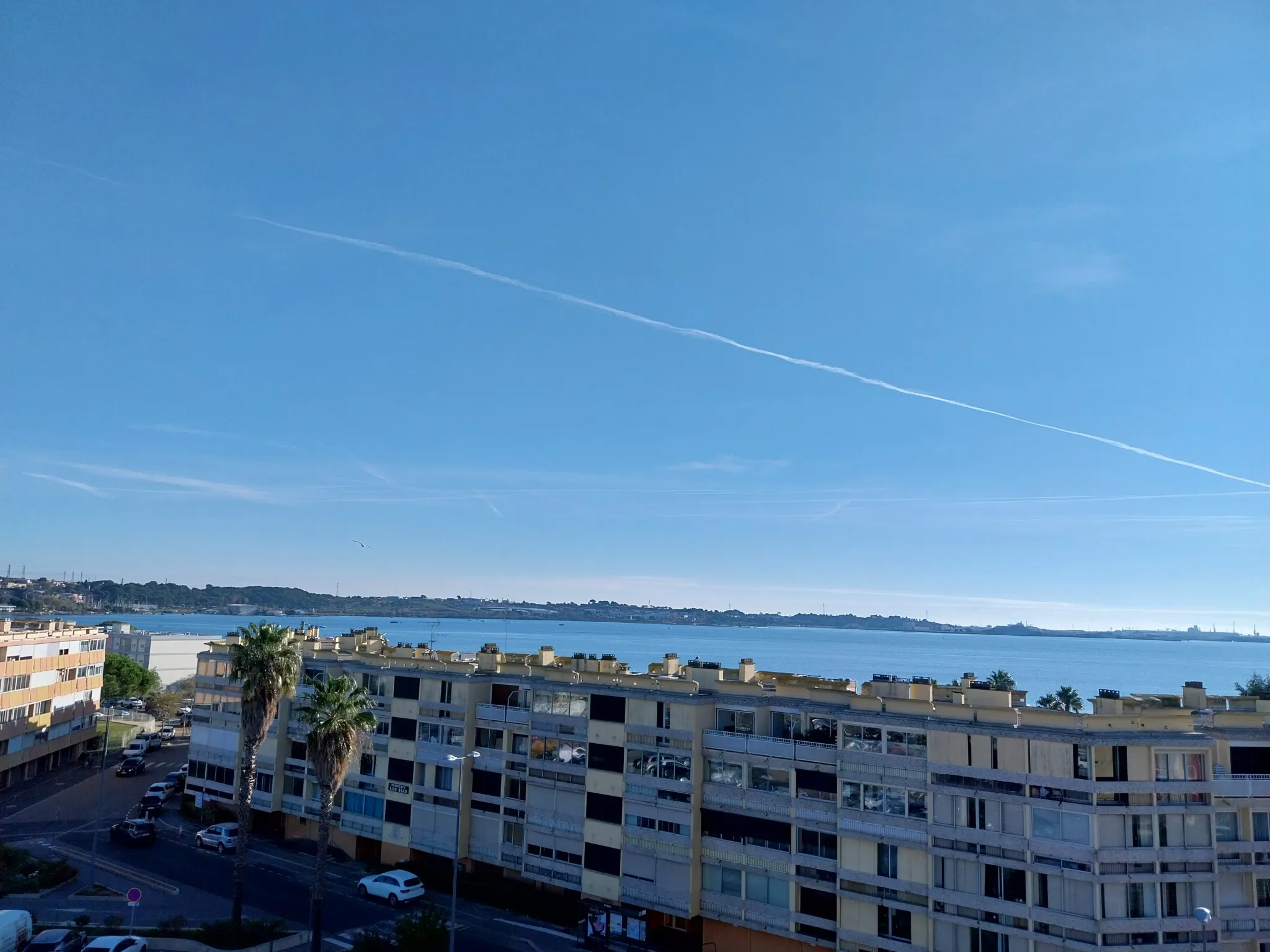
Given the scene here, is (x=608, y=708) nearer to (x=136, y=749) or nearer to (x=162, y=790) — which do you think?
(x=162, y=790)

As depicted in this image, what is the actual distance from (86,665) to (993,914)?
3594 inches

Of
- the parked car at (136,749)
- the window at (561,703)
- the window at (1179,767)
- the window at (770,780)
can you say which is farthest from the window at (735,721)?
the parked car at (136,749)

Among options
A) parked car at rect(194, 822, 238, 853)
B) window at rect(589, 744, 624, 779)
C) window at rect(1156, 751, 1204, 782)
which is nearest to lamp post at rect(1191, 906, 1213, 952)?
window at rect(1156, 751, 1204, 782)

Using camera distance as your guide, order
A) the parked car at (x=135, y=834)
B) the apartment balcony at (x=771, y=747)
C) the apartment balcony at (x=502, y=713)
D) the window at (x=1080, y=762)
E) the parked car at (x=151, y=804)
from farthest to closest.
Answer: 1. the parked car at (x=151, y=804)
2. the parked car at (x=135, y=834)
3. the apartment balcony at (x=502, y=713)
4. the apartment balcony at (x=771, y=747)
5. the window at (x=1080, y=762)

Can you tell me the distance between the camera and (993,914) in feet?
122

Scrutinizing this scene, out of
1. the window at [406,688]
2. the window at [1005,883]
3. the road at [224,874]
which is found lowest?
the road at [224,874]

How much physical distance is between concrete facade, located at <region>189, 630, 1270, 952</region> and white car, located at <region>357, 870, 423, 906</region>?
2.40m

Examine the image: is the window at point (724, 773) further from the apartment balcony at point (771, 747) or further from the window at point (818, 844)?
the window at point (818, 844)

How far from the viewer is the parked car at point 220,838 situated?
6221cm

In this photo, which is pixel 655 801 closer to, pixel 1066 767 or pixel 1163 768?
pixel 1066 767

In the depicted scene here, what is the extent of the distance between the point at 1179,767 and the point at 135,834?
64.6 meters

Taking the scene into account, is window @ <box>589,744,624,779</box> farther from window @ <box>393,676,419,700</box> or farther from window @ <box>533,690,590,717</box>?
window @ <box>393,676,419,700</box>

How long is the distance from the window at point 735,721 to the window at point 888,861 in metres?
8.27

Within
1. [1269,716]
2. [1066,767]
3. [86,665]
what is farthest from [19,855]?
[1269,716]
